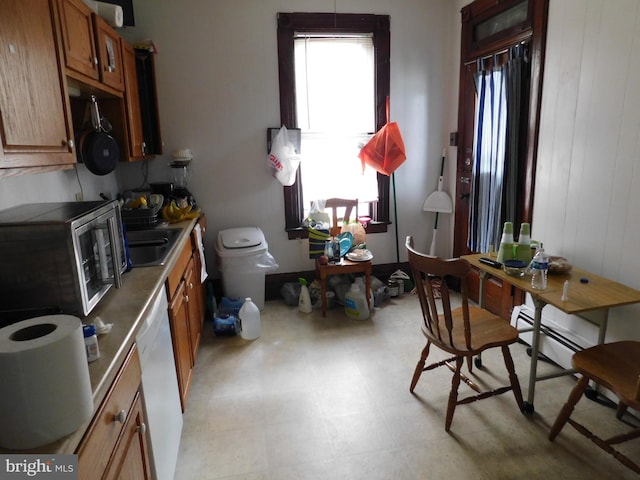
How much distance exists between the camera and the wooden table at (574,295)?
5.78 ft

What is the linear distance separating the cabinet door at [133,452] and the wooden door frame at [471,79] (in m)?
2.56

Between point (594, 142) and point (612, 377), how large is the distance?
1.26 m

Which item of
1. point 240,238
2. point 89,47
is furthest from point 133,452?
point 240,238

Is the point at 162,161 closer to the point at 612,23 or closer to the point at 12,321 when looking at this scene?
the point at 12,321

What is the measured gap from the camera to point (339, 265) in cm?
326

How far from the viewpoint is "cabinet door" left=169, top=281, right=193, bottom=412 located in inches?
76.0

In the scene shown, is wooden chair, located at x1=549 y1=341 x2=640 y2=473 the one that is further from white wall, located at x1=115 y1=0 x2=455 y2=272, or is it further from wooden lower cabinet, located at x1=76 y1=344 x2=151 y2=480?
white wall, located at x1=115 y1=0 x2=455 y2=272

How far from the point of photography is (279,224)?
3594 mm

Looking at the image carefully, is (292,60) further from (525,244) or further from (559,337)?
(559,337)

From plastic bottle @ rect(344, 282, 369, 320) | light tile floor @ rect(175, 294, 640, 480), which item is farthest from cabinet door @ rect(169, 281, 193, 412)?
plastic bottle @ rect(344, 282, 369, 320)

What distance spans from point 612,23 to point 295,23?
7.15 ft

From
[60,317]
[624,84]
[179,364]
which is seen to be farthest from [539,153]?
[60,317]

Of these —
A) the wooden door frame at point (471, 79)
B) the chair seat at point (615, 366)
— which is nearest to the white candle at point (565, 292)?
the chair seat at point (615, 366)

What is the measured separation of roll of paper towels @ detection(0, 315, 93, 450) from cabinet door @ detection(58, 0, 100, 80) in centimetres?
136
